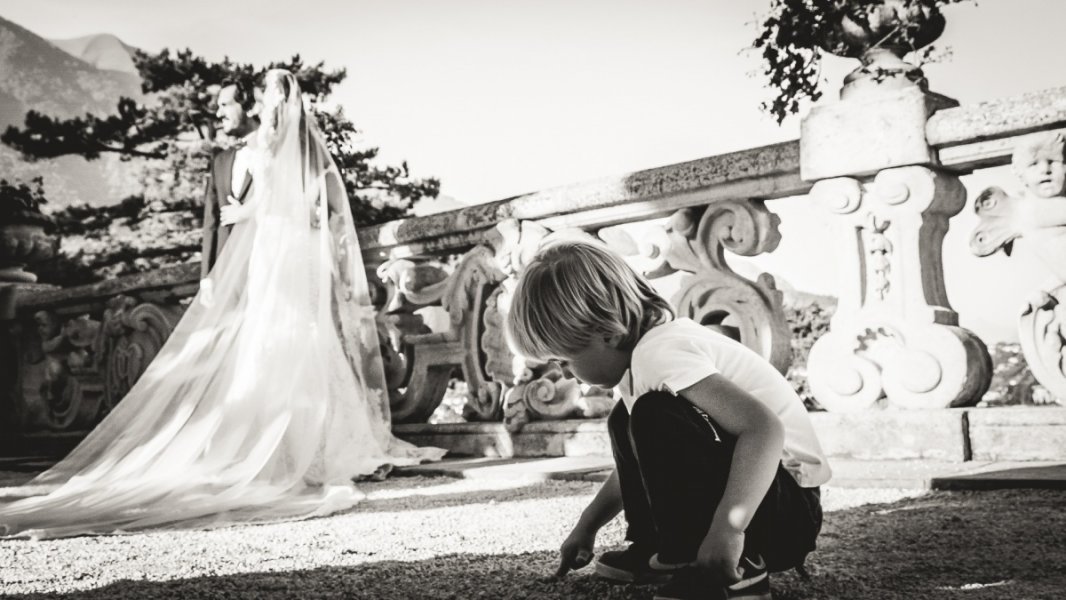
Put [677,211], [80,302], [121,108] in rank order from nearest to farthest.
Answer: [677,211] → [80,302] → [121,108]

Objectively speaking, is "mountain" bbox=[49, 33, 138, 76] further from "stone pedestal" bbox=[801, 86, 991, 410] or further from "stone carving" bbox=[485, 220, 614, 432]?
"stone pedestal" bbox=[801, 86, 991, 410]

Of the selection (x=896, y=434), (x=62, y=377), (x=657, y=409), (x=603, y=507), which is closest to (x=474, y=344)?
(x=896, y=434)

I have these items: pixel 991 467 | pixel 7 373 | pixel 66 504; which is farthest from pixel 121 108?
pixel 991 467

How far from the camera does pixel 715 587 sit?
1.71 meters

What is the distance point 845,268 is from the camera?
13.2 feet

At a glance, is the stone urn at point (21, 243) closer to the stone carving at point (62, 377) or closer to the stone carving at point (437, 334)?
the stone carving at point (62, 377)

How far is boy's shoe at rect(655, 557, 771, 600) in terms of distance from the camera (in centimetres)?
172

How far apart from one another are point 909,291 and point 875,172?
1.50 feet

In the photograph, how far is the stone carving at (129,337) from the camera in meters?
6.91

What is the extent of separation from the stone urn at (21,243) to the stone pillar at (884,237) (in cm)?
671

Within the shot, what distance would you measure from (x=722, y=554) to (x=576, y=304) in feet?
1.64

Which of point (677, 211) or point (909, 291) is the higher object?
point (677, 211)

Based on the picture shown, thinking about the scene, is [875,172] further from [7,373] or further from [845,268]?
[7,373]

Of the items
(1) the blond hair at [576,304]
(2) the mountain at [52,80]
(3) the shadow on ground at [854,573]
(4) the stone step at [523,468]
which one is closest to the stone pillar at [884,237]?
(4) the stone step at [523,468]
